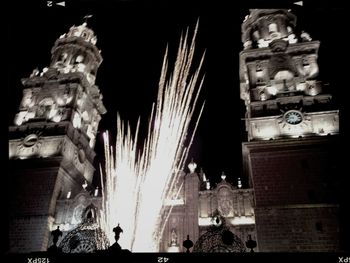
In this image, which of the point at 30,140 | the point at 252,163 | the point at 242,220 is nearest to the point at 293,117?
the point at 252,163

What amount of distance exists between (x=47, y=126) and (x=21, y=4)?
3466cm

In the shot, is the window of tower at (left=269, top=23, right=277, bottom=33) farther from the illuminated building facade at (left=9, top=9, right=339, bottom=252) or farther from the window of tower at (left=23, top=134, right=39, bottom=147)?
the window of tower at (left=23, top=134, right=39, bottom=147)

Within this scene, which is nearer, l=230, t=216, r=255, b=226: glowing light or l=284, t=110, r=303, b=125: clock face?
l=230, t=216, r=255, b=226: glowing light

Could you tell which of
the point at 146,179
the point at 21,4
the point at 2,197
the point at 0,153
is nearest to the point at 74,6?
the point at 21,4

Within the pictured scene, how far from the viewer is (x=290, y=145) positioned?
108 ft

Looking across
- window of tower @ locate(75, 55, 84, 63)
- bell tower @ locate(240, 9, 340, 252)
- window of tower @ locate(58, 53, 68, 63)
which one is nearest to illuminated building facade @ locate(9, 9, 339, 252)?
bell tower @ locate(240, 9, 340, 252)

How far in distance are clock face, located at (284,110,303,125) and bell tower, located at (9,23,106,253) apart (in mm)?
22339

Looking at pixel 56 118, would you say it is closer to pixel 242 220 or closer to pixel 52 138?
pixel 52 138

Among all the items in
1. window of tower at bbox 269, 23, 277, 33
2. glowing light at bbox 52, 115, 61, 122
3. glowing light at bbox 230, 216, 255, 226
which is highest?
window of tower at bbox 269, 23, 277, 33

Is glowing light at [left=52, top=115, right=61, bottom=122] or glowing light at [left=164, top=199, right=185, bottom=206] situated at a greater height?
glowing light at [left=52, top=115, right=61, bottom=122]

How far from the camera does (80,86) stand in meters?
44.7

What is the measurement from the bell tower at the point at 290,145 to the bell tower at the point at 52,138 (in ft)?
61.2

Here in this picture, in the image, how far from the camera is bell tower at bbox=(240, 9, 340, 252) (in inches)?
1142

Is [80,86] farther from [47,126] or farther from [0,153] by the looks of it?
[0,153]
